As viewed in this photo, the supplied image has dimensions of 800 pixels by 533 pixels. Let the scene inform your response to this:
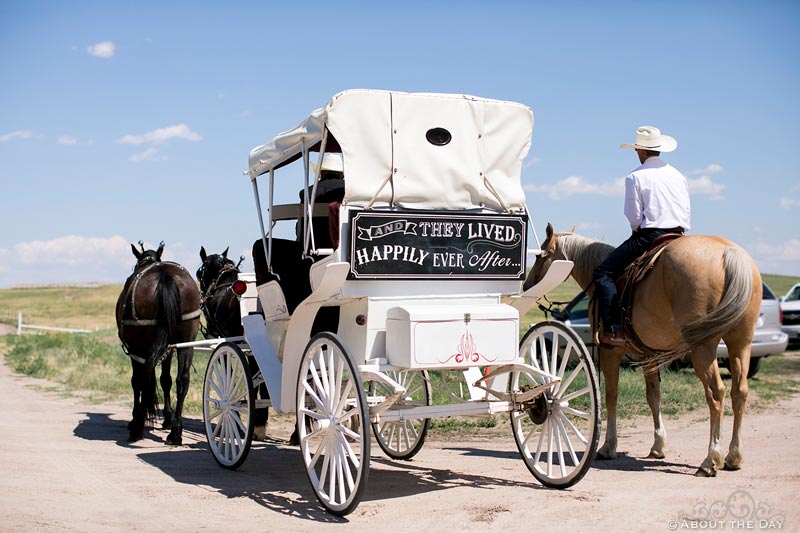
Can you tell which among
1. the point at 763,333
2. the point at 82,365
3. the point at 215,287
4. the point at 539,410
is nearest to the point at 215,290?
the point at 215,287

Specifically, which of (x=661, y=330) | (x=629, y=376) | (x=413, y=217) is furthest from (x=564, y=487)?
(x=629, y=376)

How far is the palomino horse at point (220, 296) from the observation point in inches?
437

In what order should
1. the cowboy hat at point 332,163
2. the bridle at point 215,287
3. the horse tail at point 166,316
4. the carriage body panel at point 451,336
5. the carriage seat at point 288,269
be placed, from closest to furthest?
1. the carriage body panel at point 451,336
2. the carriage seat at point 288,269
3. the cowboy hat at point 332,163
4. the horse tail at point 166,316
5. the bridle at point 215,287

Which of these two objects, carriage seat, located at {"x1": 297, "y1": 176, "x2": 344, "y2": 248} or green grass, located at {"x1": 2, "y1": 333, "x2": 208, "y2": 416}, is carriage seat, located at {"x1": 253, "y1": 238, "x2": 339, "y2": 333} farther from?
green grass, located at {"x1": 2, "y1": 333, "x2": 208, "y2": 416}

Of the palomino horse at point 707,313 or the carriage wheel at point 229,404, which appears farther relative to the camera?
the carriage wheel at point 229,404

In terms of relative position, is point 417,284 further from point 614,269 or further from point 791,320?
point 791,320

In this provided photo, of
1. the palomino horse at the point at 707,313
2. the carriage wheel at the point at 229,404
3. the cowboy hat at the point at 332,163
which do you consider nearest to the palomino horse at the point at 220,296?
the carriage wheel at the point at 229,404

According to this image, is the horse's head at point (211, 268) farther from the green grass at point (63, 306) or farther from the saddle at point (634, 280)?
the green grass at point (63, 306)

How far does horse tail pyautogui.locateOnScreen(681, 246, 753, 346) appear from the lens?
7.22 metres

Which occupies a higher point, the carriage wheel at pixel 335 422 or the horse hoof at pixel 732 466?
the carriage wheel at pixel 335 422

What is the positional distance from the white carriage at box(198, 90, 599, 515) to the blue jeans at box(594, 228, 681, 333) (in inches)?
38.5

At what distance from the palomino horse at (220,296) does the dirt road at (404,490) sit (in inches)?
64.5

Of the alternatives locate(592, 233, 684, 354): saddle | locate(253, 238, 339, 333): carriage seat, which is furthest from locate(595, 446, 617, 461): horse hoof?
locate(253, 238, 339, 333): carriage seat

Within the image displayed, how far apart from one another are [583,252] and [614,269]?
27.2 inches
